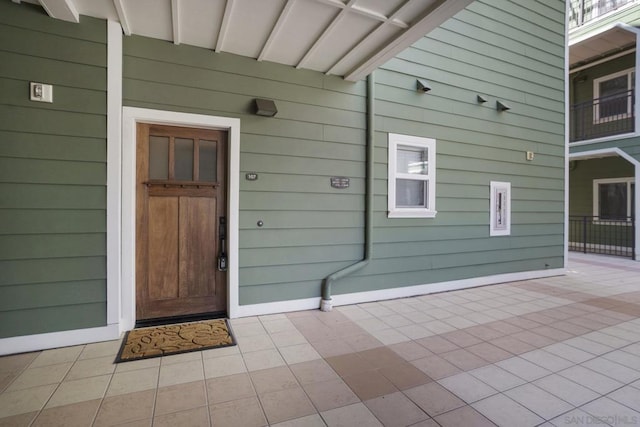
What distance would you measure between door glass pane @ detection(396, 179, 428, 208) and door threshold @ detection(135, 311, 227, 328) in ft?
8.58

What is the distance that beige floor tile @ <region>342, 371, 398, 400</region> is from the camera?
2020 millimetres

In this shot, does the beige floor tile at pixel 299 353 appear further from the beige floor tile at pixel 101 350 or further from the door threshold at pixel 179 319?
the beige floor tile at pixel 101 350

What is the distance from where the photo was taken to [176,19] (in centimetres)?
260

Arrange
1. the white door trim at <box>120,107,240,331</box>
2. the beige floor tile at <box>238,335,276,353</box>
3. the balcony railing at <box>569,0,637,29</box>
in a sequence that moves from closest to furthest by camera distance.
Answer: the beige floor tile at <box>238,335,276,353</box> < the white door trim at <box>120,107,240,331</box> < the balcony railing at <box>569,0,637,29</box>

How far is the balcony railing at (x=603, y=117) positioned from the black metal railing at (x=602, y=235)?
233 centimetres

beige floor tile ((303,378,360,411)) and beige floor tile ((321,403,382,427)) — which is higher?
beige floor tile ((303,378,360,411))

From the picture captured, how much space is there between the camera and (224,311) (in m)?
3.35

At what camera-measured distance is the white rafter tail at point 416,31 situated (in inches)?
93.3

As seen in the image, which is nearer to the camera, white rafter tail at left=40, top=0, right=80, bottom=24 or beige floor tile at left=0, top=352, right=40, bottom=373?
beige floor tile at left=0, top=352, right=40, bottom=373

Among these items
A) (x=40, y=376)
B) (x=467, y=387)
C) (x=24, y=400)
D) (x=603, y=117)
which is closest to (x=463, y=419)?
(x=467, y=387)

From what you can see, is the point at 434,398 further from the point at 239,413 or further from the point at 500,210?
the point at 500,210

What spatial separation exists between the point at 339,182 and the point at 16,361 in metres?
3.27

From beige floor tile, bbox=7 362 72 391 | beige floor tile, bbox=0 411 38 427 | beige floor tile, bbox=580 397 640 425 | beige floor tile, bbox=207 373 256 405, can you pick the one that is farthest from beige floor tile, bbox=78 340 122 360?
beige floor tile, bbox=580 397 640 425

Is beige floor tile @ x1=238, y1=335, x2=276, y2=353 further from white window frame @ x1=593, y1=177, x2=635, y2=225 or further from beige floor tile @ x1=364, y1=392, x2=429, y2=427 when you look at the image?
white window frame @ x1=593, y1=177, x2=635, y2=225
